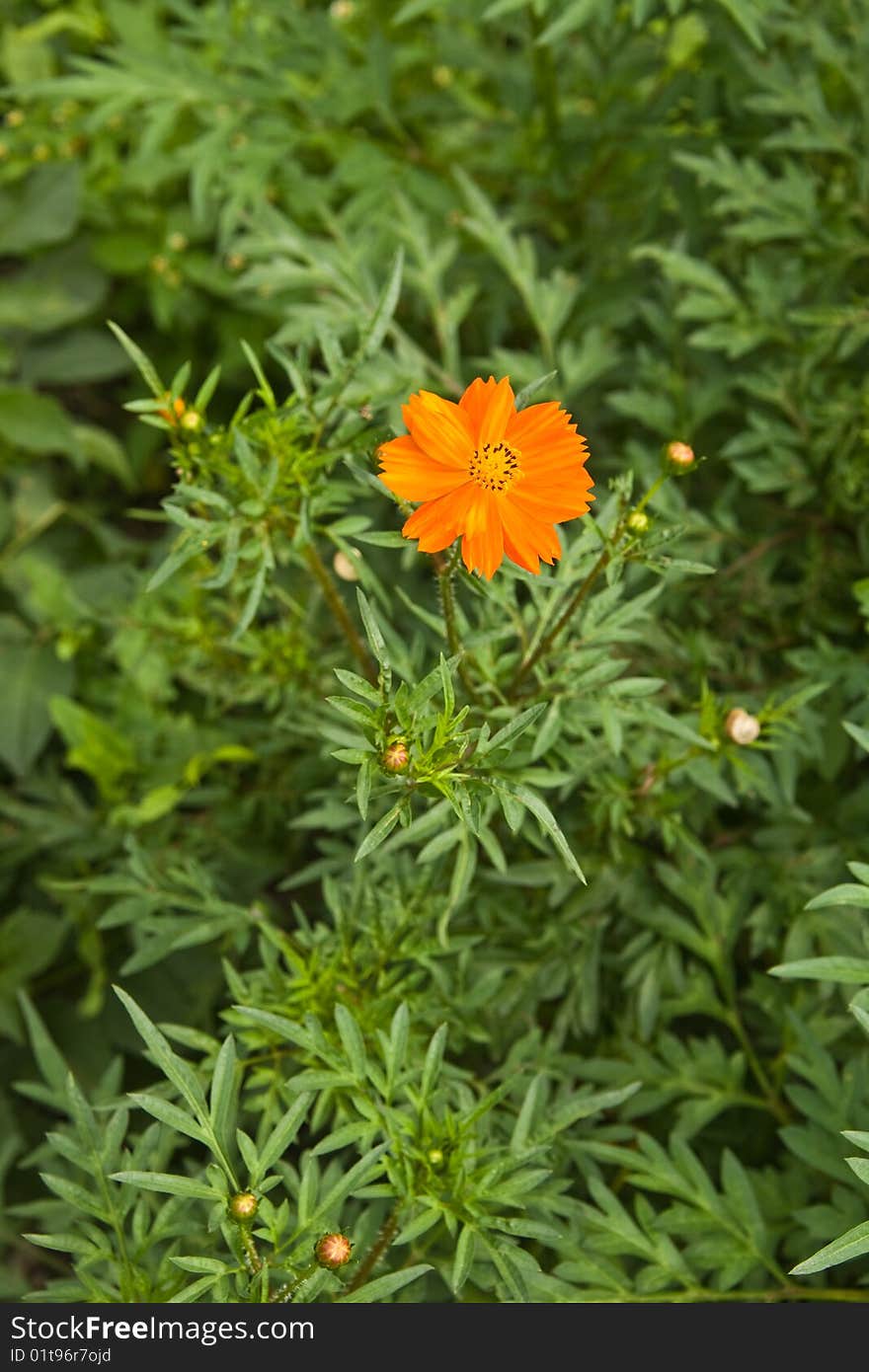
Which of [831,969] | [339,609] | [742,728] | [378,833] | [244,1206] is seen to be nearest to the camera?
[378,833]

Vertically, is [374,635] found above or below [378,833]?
above

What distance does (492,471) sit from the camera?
113 centimetres

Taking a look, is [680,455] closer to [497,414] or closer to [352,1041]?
Answer: [497,414]

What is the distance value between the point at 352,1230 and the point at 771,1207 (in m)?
0.62

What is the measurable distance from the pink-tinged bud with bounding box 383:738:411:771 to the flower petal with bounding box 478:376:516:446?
0.98 feet

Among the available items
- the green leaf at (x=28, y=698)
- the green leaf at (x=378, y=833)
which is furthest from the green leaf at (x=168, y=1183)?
the green leaf at (x=28, y=698)

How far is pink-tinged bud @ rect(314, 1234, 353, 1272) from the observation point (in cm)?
116

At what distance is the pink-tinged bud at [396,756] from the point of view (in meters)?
1.11

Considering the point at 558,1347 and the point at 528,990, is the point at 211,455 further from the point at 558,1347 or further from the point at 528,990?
the point at 558,1347

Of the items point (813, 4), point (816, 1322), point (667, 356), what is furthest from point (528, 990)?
point (813, 4)

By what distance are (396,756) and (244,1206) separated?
474mm

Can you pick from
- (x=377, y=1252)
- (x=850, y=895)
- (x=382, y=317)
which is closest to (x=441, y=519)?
(x=382, y=317)

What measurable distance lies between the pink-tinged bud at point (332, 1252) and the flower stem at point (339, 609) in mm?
704

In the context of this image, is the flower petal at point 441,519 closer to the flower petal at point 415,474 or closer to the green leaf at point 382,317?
the flower petal at point 415,474
